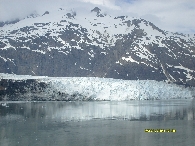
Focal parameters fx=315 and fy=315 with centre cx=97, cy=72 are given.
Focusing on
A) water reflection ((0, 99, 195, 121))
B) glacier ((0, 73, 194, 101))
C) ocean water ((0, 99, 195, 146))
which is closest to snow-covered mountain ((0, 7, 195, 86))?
glacier ((0, 73, 194, 101))

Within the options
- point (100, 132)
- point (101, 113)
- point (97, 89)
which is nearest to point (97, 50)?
point (97, 89)

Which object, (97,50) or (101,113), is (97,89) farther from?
(97,50)

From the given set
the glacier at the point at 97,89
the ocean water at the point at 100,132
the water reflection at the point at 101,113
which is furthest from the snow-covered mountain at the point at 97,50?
the ocean water at the point at 100,132

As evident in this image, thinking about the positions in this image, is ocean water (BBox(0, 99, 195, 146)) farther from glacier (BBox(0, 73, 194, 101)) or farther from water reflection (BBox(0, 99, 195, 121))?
glacier (BBox(0, 73, 194, 101))

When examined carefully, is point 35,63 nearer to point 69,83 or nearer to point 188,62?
point 188,62

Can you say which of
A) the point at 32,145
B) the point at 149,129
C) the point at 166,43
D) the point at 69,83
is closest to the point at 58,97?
the point at 69,83

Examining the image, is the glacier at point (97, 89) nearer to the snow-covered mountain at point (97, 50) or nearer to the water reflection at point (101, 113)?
the water reflection at point (101, 113)
